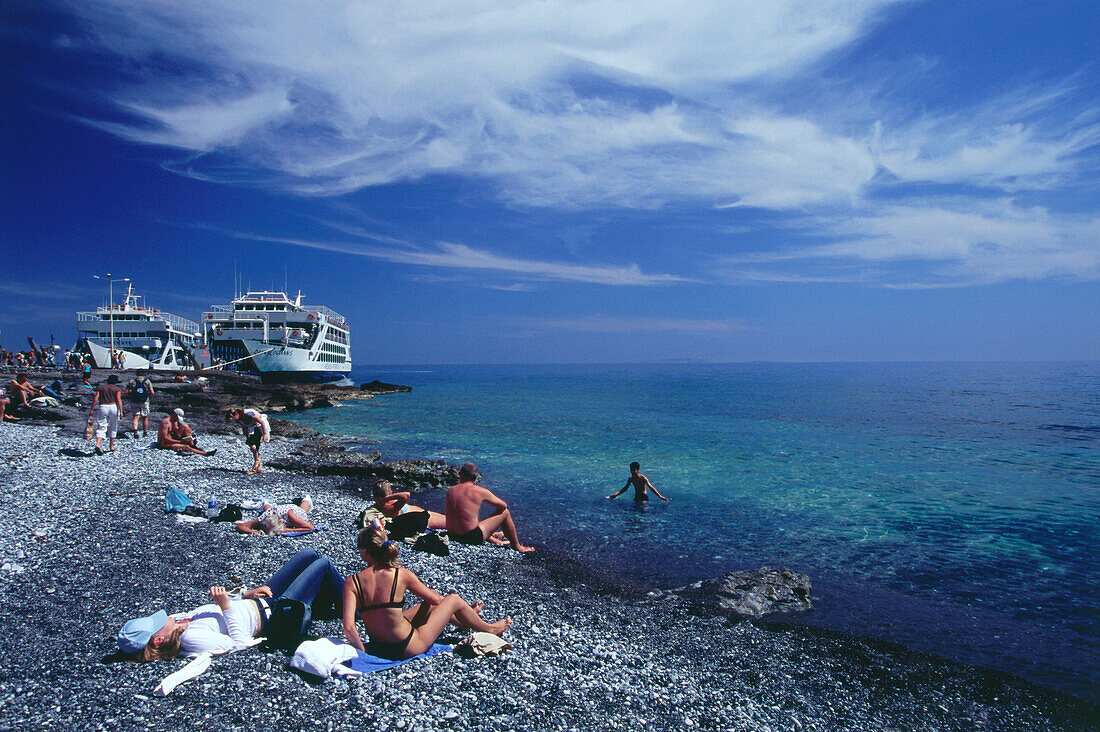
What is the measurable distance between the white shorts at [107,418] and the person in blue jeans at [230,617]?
12992 millimetres

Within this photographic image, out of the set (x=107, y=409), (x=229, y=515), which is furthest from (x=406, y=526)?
(x=107, y=409)

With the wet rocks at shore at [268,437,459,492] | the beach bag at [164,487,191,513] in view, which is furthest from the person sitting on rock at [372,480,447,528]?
the wet rocks at shore at [268,437,459,492]

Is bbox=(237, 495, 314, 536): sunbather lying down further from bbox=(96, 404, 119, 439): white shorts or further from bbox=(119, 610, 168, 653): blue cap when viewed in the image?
bbox=(96, 404, 119, 439): white shorts

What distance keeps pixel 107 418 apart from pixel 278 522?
10.0m

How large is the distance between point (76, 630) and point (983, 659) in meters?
11.0

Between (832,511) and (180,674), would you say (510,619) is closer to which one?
(180,674)

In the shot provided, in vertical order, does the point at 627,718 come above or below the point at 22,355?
below

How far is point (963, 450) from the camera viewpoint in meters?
26.9

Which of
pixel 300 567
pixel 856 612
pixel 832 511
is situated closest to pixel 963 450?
pixel 832 511

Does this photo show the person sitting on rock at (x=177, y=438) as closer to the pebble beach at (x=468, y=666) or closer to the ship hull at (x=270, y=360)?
the pebble beach at (x=468, y=666)

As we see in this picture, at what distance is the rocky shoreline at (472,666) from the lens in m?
4.81

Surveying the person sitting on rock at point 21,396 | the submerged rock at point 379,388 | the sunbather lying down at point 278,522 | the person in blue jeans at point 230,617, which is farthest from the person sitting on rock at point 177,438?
the submerged rock at point 379,388

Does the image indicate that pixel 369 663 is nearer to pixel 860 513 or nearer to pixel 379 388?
pixel 860 513

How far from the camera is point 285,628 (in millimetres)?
5625
